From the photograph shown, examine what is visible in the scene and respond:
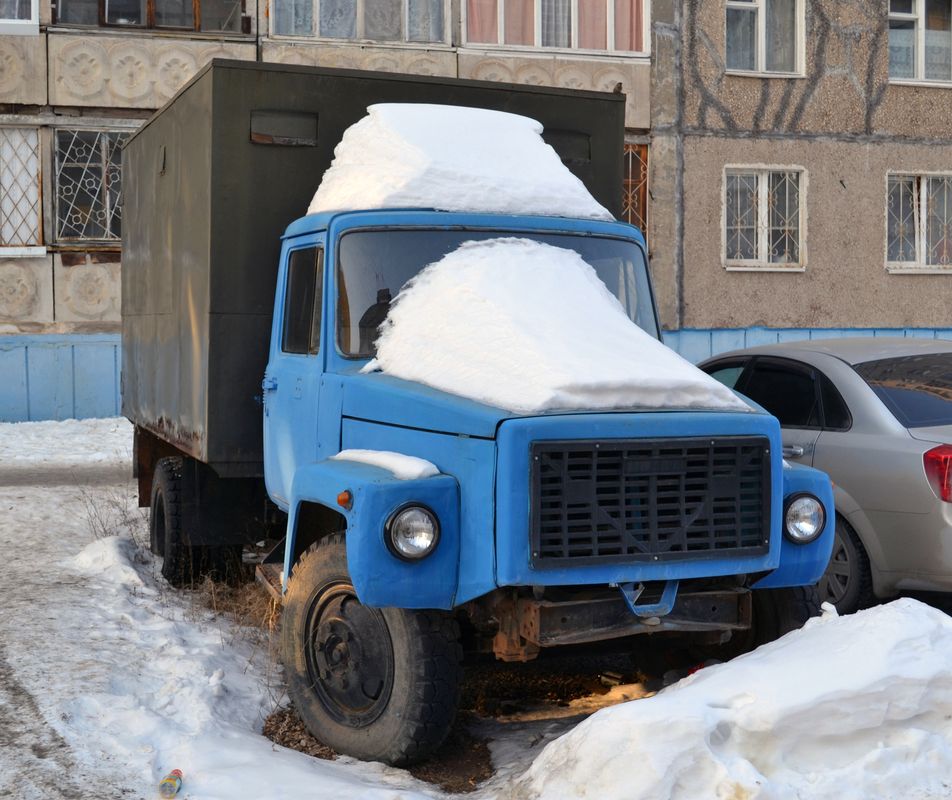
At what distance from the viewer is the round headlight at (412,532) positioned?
181 inches

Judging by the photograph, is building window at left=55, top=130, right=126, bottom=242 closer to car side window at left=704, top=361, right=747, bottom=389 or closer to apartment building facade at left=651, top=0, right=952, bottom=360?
apartment building facade at left=651, top=0, right=952, bottom=360

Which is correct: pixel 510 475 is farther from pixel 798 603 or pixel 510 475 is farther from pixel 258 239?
pixel 258 239

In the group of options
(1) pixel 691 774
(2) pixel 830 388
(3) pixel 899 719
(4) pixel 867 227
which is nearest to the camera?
(1) pixel 691 774

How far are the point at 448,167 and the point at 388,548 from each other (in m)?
2.24

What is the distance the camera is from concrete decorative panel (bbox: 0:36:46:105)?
17891 mm

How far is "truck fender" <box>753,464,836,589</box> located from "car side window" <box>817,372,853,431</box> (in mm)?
2091

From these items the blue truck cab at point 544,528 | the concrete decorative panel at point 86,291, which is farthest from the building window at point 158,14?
the blue truck cab at point 544,528

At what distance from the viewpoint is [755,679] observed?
4.35 metres

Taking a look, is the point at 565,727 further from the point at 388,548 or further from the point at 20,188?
the point at 20,188

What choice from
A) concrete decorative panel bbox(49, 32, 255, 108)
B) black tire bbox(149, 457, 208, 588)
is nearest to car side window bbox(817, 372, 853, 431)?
black tire bbox(149, 457, 208, 588)

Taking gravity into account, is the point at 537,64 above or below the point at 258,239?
above

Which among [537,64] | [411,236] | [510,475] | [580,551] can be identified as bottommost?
[580,551]

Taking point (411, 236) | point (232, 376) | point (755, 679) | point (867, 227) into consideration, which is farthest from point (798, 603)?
point (867, 227)

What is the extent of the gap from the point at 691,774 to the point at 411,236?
9.26 feet
